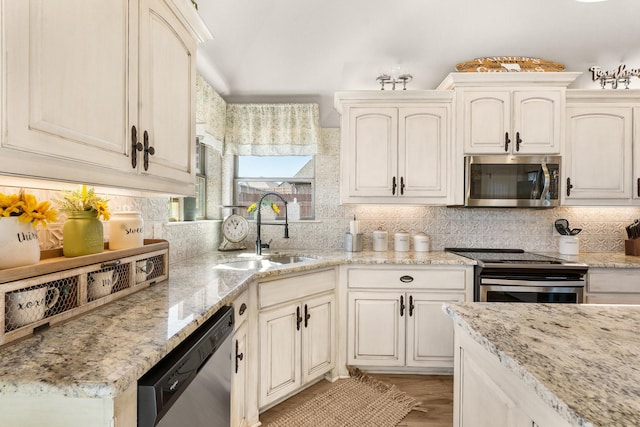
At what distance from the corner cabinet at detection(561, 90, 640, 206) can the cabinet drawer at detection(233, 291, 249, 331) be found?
8.55 ft

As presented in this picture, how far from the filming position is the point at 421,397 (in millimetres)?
2281

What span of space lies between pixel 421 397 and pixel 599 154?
2.37m

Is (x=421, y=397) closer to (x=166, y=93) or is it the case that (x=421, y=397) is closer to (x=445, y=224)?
(x=445, y=224)

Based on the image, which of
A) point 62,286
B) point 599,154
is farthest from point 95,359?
point 599,154

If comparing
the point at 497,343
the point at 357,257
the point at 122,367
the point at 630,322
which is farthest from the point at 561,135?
the point at 122,367

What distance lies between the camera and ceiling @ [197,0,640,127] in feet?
8.03

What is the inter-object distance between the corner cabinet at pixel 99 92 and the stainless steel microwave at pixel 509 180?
215 centimetres

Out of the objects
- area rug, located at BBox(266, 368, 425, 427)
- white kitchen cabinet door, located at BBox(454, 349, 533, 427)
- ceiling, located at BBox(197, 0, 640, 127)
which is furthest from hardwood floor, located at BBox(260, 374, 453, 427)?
ceiling, located at BBox(197, 0, 640, 127)

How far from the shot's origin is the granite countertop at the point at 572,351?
0.60 meters

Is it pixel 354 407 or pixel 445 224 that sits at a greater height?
pixel 445 224

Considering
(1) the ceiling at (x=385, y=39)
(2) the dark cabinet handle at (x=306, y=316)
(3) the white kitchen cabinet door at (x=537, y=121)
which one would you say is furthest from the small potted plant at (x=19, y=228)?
(3) the white kitchen cabinet door at (x=537, y=121)

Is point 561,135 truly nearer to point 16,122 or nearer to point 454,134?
point 454,134

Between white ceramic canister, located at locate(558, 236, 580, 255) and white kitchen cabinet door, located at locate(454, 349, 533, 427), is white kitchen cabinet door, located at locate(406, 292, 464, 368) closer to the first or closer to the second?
white ceramic canister, located at locate(558, 236, 580, 255)

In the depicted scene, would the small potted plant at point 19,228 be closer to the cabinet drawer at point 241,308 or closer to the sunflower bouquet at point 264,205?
the cabinet drawer at point 241,308
